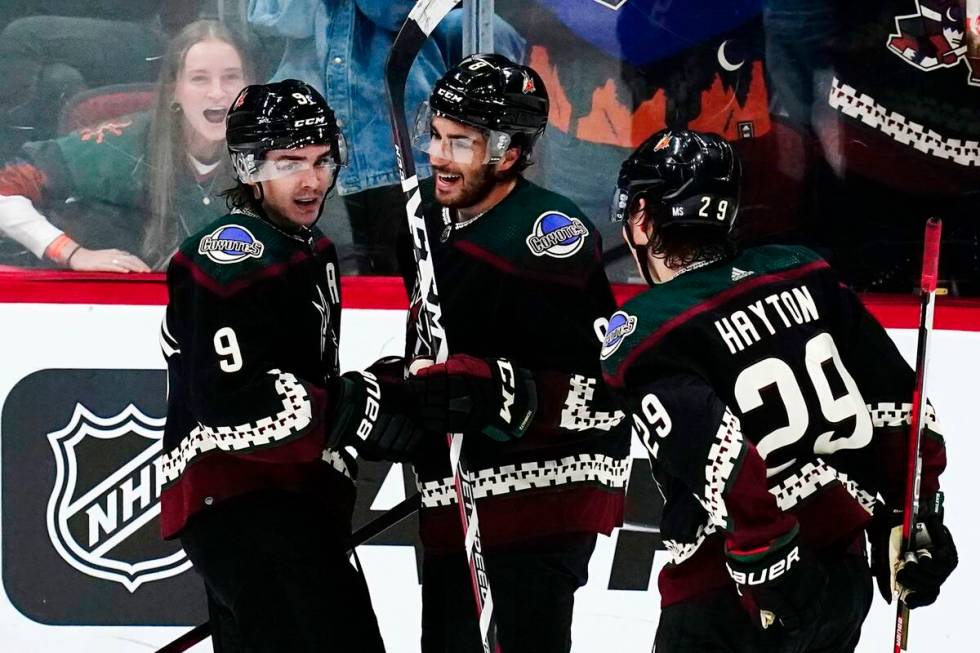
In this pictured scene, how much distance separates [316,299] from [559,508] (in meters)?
0.52

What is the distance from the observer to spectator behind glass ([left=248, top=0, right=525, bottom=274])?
3010 mm

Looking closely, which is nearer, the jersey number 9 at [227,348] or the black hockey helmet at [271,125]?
the jersey number 9 at [227,348]

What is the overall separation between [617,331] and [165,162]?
1.61 metres

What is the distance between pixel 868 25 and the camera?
3055mm

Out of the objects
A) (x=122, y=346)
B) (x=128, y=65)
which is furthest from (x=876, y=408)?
(x=128, y=65)

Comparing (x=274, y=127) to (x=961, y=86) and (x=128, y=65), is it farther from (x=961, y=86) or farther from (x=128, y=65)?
(x=961, y=86)

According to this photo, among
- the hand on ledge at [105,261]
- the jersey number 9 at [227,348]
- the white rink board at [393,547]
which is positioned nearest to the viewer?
the jersey number 9 at [227,348]

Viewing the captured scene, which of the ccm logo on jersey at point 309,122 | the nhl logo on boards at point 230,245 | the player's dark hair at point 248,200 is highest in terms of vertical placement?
the ccm logo on jersey at point 309,122

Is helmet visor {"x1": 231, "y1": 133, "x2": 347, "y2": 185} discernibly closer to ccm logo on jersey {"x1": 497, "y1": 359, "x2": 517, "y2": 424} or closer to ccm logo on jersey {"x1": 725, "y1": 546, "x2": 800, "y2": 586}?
ccm logo on jersey {"x1": 497, "y1": 359, "x2": 517, "y2": 424}

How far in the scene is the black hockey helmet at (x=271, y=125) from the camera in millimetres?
2102

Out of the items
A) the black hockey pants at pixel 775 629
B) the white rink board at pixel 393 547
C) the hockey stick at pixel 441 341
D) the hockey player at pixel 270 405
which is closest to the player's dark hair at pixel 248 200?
the hockey player at pixel 270 405

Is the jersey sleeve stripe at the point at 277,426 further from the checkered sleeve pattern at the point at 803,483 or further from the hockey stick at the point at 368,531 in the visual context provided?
the checkered sleeve pattern at the point at 803,483

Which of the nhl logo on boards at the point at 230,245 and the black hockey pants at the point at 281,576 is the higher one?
the nhl logo on boards at the point at 230,245

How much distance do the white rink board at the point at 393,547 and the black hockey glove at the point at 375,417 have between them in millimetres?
841
